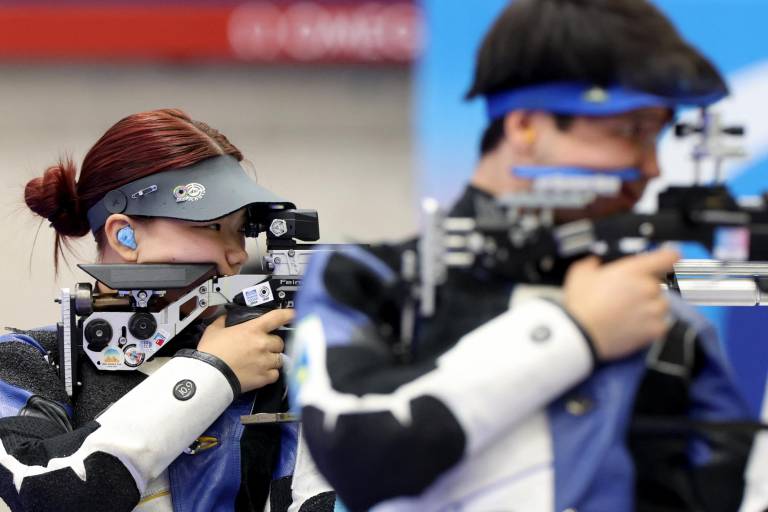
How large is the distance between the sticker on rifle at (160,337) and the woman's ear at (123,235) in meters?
0.12

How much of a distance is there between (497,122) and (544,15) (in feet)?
0.38

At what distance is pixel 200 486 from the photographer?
1.65 metres

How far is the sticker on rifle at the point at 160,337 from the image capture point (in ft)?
5.59

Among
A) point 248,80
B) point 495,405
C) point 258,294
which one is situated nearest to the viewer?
point 495,405

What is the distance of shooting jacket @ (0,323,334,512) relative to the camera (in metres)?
1.52

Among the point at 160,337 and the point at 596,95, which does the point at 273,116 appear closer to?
the point at 160,337

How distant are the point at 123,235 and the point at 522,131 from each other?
2.56 feet

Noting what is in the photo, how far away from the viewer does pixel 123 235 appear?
1729mm

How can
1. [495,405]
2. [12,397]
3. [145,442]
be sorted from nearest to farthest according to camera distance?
[495,405] < [145,442] < [12,397]

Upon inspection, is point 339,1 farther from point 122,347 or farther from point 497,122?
point 497,122

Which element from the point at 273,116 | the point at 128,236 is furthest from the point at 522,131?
the point at 273,116

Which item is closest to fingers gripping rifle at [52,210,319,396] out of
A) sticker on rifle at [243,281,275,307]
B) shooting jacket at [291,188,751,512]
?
sticker on rifle at [243,281,275,307]

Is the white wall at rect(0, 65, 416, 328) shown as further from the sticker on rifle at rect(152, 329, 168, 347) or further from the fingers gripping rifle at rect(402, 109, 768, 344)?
the fingers gripping rifle at rect(402, 109, 768, 344)

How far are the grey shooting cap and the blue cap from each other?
623mm
